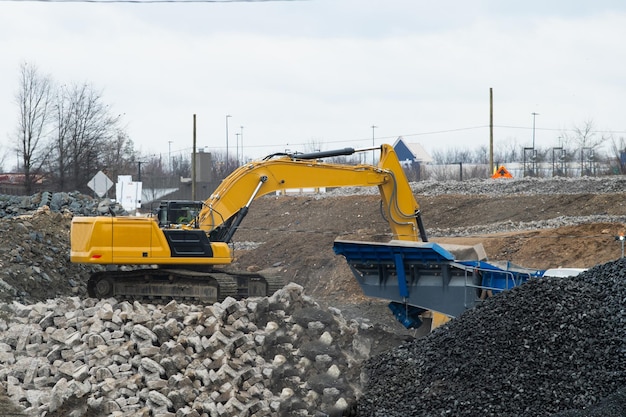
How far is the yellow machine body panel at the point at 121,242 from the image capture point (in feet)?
52.4

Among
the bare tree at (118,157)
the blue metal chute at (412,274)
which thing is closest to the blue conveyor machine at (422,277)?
the blue metal chute at (412,274)

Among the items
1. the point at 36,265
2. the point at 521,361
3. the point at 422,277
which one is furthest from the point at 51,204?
the point at 521,361

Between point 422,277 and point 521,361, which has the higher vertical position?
point 422,277

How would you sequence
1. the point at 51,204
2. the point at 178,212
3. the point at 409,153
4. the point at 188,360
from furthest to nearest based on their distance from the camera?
the point at 409,153 < the point at 51,204 < the point at 178,212 < the point at 188,360

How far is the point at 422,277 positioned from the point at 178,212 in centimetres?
518

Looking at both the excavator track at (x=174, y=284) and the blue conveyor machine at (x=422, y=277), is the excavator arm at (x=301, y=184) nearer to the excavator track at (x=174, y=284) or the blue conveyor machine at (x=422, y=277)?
the excavator track at (x=174, y=284)

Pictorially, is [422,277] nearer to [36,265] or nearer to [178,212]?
[178,212]

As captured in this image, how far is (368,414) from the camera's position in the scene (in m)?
10.5

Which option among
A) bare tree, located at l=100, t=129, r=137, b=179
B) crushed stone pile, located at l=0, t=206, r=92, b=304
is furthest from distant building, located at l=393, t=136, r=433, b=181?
crushed stone pile, located at l=0, t=206, r=92, b=304

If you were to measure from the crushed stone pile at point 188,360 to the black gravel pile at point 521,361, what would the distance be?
795mm

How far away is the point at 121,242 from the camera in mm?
16094

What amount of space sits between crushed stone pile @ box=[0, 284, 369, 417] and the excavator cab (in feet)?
10.5

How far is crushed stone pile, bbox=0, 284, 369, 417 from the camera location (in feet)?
36.3

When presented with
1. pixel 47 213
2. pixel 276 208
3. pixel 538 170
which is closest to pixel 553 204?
pixel 276 208
